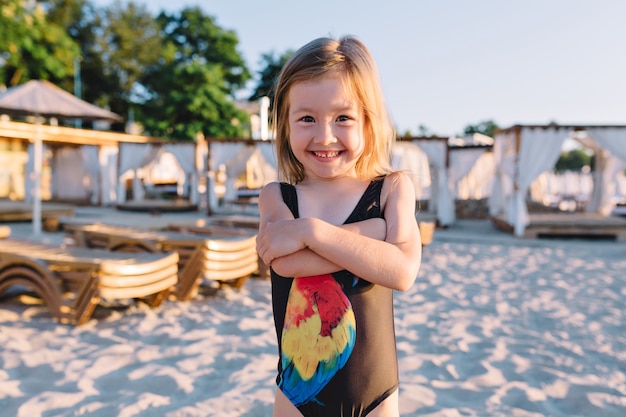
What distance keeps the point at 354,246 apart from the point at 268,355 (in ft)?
8.47

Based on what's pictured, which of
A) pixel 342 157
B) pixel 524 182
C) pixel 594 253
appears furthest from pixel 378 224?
pixel 524 182

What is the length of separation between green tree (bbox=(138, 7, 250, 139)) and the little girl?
78.2ft

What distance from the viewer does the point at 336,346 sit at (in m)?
0.94

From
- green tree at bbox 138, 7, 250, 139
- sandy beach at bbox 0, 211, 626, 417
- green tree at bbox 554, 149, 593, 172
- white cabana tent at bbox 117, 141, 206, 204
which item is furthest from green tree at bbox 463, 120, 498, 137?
sandy beach at bbox 0, 211, 626, 417

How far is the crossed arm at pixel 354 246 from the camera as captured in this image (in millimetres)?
870

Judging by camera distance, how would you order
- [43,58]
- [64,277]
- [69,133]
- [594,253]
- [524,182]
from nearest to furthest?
[64,277] → [594,253] → [524,182] → [69,133] → [43,58]

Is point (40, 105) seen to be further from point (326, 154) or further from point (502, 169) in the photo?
point (502, 169)

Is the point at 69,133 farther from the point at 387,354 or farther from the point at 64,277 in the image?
the point at 387,354

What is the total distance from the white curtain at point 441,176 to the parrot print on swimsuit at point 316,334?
1208 cm

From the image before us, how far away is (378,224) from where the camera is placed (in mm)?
965

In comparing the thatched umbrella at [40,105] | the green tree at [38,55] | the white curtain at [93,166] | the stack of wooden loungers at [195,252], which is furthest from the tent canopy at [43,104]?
the green tree at [38,55]

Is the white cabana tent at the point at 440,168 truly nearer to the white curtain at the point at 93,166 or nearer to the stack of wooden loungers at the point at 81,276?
the stack of wooden loungers at the point at 81,276

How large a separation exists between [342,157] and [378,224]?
0.51ft

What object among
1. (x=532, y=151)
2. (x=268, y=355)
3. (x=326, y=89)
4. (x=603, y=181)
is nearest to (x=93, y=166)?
(x=532, y=151)
